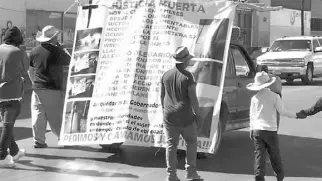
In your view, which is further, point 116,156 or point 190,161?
point 116,156

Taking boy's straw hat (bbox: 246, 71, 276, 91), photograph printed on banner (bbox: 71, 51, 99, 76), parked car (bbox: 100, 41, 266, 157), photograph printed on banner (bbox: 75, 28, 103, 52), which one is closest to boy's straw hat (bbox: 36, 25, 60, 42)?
photograph printed on banner (bbox: 75, 28, 103, 52)

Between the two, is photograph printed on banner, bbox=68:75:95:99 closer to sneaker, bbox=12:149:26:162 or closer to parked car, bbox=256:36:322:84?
sneaker, bbox=12:149:26:162

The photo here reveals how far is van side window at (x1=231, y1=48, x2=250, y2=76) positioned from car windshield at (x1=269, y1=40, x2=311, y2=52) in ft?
46.8

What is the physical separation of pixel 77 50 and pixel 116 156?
5.52ft

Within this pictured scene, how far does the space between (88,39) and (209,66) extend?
6.12 ft

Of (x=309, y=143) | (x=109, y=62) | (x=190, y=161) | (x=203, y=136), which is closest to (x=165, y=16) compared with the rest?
(x=109, y=62)

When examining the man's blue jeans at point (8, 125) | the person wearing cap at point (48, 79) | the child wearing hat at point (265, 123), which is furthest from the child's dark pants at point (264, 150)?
the person wearing cap at point (48, 79)

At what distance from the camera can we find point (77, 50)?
28.7ft

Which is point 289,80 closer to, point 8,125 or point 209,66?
point 209,66

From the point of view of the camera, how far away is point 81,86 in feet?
28.2

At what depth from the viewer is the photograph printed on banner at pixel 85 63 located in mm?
8578

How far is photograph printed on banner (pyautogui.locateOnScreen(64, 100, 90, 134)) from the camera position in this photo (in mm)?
8539

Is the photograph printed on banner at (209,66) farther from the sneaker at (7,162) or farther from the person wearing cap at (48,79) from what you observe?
the sneaker at (7,162)

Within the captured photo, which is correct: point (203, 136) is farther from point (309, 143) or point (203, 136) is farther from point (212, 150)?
point (309, 143)
